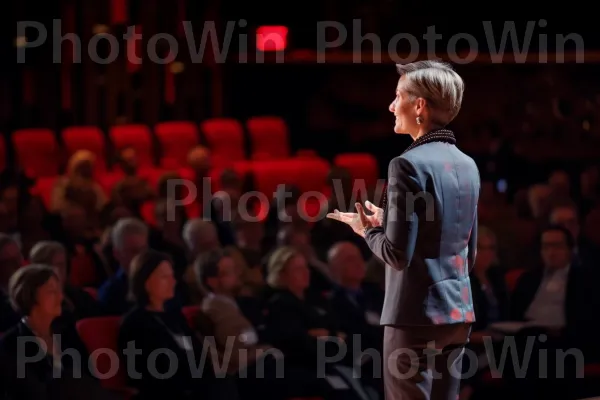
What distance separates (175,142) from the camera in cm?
987

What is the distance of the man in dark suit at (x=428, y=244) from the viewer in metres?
2.56

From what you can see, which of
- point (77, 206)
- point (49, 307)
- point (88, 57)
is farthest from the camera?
point (88, 57)

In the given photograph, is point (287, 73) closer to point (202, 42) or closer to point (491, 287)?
point (202, 42)

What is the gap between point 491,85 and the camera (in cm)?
1197

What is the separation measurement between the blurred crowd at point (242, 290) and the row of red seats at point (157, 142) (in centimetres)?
177

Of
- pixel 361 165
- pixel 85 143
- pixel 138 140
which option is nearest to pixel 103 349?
pixel 85 143

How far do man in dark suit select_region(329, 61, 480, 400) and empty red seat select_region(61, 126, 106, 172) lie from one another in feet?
22.7

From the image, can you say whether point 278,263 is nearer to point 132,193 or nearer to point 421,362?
point 132,193

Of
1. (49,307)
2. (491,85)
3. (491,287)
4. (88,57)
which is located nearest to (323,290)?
(491,287)

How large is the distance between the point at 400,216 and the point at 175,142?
7472 millimetres

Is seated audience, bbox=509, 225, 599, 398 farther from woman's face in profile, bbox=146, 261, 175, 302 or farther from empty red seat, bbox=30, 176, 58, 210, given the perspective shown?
empty red seat, bbox=30, 176, 58, 210

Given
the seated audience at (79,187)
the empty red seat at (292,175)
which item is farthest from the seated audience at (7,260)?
the empty red seat at (292,175)

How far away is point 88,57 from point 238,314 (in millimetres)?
5918

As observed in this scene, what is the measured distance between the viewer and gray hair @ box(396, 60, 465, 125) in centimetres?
261
